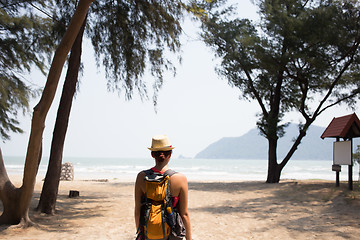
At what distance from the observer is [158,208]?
294 centimetres

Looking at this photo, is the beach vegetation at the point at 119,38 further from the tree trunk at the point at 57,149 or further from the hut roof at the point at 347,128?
the hut roof at the point at 347,128

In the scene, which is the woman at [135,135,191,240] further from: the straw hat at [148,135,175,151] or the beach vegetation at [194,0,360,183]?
the beach vegetation at [194,0,360,183]

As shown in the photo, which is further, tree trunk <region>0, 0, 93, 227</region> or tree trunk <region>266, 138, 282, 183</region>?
tree trunk <region>266, 138, 282, 183</region>

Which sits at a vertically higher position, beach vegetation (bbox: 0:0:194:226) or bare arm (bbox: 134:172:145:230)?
beach vegetation (bbox: 0:0:194:226)

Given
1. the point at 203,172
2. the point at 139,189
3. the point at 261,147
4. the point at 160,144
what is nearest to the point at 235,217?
the point at 139,189

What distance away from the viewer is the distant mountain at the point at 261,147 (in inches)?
5044

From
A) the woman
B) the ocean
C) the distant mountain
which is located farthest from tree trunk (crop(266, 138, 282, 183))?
the distant mountain

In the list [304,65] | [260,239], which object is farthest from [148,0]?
[304,65]

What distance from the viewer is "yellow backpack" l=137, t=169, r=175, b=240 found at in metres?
2.90

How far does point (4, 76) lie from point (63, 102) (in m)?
3.22

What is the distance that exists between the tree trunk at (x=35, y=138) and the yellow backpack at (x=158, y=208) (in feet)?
13.3

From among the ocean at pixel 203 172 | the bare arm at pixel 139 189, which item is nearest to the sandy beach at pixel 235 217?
the bare arm at pixel 139 189

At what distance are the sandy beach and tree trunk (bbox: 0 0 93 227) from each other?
0.32 meters

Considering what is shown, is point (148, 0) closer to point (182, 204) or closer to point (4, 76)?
point (4, 76)
